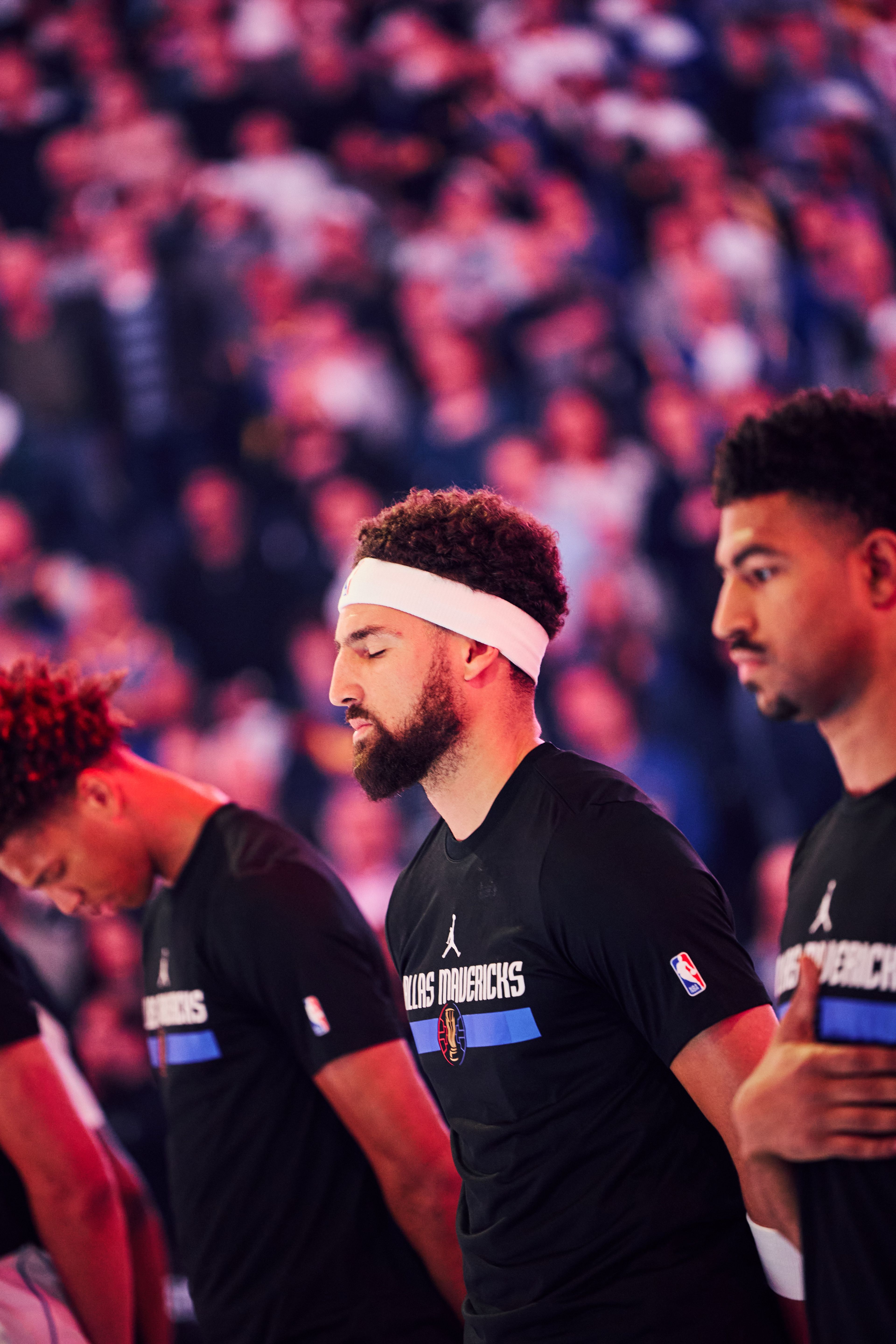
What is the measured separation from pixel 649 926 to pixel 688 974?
0.08m

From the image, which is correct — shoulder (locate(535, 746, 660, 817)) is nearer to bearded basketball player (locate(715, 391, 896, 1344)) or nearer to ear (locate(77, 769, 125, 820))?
bearded basketball player (locate(715, 391, 896, 1344))

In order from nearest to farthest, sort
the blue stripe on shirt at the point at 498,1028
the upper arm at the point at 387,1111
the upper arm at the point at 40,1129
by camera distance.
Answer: the blue stripe on shirt at the point at 498,1028, the upper arm at the point at 387,1111, the upper arm at the point at 40,1129

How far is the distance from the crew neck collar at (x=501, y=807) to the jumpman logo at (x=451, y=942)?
0.34ft

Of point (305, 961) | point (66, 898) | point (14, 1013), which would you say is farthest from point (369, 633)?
point (14, 1013)

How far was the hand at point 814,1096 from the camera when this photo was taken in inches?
49.9

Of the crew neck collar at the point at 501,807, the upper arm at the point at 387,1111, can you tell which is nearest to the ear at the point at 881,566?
the crew neck collar at the point at 501,807

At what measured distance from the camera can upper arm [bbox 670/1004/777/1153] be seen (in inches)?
61.1

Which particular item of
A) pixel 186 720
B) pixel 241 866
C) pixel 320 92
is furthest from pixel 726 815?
pixel 320 92

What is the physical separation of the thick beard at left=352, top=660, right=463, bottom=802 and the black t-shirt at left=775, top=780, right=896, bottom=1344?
2.23 feet

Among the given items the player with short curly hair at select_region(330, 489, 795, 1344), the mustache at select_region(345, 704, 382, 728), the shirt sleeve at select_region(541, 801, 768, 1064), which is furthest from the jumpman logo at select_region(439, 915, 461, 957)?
the mustache at select_region(345, 704, 382, 728)

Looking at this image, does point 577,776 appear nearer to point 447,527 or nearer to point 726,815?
point 447,527

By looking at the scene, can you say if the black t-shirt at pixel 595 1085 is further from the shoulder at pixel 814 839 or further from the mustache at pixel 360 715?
the mustache at pixel 360 715

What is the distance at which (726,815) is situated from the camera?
15.4 feet

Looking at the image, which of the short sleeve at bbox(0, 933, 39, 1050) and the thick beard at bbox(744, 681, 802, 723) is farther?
the short sleeve at bbox(0, 933, 39, 1050)
